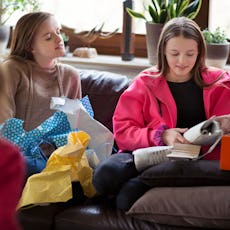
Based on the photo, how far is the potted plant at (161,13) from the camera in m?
2.81

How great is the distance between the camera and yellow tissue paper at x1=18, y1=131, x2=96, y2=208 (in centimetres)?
207

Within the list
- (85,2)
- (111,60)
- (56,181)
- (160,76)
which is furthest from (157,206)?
(85,2)

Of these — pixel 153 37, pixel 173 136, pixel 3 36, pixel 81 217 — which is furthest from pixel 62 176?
pixel 3 36

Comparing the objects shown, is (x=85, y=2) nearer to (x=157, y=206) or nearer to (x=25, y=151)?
(x=25, y=151)

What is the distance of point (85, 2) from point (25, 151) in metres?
1.32

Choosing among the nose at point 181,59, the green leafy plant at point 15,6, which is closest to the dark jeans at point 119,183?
the nose at point 181,59

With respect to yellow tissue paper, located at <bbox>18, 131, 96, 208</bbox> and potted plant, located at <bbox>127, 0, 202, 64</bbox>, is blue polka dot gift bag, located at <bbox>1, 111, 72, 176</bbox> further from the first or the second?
potted plant, located at <bbox>127, 0, 202, 64</bbox>

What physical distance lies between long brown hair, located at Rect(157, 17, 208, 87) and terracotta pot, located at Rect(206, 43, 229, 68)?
1.51ft

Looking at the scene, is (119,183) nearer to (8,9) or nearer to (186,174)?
(186,174)

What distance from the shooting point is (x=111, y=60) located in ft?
10.3

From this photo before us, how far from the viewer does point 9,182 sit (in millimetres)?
989

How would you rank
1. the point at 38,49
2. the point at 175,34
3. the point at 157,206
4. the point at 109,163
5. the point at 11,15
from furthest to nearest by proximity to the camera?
the point at 11,15 → the point at 38,49 → the point at 175,34 → the point at 109,163 → the point at 157,206

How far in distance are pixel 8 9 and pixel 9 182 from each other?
2484 mm

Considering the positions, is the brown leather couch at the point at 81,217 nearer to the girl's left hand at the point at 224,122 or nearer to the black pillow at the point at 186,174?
the black pillow at the point at 186,174
